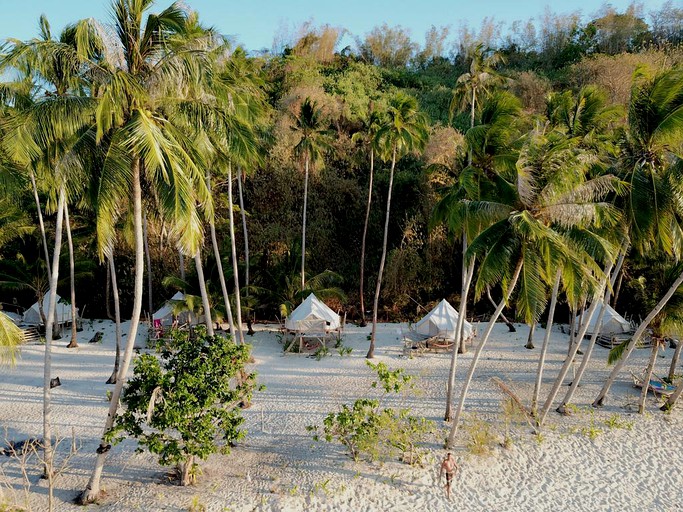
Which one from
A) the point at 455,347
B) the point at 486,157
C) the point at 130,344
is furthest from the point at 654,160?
the point at 130,344

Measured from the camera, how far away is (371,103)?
32.0 metres

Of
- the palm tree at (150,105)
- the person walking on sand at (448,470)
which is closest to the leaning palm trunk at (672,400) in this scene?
the person walking on sand at (448,470)

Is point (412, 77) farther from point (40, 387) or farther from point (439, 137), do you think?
point (40, 387)

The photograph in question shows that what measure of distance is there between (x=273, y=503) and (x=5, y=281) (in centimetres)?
1689

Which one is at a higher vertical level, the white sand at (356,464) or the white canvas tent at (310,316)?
the white canvas tent at (310,316)

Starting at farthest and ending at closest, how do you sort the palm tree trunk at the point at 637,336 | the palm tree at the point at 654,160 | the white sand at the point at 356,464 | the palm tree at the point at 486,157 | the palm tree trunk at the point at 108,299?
the palm tree trunk at the point at 108,299
the palm tree at the point at 486,157
the palm tree trunk at the point at 637,336
the palm tree at the point at 654,160
the white sand at the point at 356,464

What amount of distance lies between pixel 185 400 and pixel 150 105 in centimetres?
556

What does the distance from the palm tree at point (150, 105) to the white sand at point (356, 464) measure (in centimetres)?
526

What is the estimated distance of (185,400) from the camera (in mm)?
9461

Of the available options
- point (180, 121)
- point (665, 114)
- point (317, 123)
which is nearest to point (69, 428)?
point (180, 121)

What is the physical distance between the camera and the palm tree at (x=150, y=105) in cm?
810

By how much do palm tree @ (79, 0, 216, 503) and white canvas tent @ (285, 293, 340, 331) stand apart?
33.7 feet

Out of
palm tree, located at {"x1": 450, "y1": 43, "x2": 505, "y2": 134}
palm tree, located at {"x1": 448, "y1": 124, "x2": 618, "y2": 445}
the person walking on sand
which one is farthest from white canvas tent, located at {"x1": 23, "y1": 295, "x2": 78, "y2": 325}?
palm tree, located at {"x1": 448, "y1": 124, "x2": 618, "y2": 445}

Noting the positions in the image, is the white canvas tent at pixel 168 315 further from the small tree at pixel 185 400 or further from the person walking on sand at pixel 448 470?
the person walking on sand at pixel 448 470
